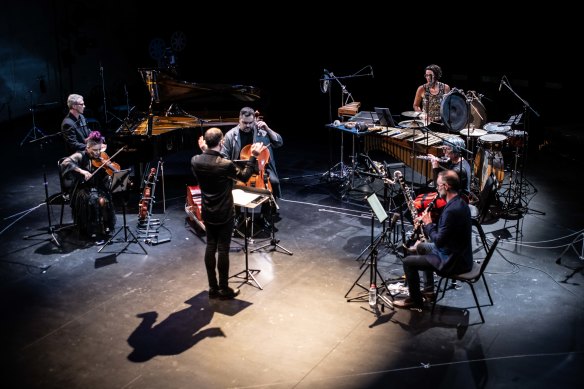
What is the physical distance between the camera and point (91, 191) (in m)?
8.24

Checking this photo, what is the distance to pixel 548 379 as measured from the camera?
17.1ft

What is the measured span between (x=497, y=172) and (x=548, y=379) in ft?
14.2

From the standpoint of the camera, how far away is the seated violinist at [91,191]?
26.6 feet

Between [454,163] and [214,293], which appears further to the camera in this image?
[454,163]

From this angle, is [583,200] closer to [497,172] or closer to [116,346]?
[497,172]

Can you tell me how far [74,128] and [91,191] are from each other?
1.03 meters

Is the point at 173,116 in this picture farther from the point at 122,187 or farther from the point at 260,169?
the point at 260,169

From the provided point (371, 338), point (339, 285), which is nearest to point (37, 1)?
point (339, 285)

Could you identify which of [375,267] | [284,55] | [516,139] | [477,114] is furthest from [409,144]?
[284,55]

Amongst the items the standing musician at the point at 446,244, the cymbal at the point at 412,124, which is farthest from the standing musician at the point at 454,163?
the standing musician at the point at 446,244

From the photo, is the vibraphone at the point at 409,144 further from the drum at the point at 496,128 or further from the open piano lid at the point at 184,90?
the open piano lid at the point at 184,90

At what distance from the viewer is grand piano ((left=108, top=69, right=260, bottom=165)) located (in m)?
9.17

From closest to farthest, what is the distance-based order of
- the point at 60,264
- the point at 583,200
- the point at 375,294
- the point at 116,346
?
the point at 116,346, the point at 375,294, the point at 60,264, the point at 583,200

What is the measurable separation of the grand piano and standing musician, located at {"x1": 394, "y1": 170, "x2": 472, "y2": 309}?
4.67 meters
